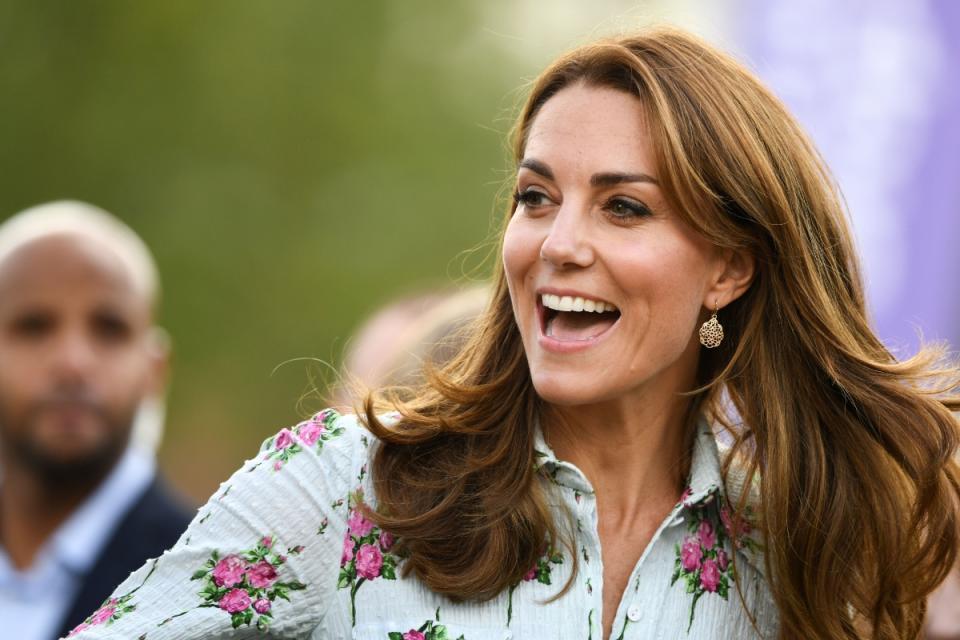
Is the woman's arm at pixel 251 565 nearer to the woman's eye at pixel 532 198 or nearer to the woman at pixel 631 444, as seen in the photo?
the woman at pixel 631 444

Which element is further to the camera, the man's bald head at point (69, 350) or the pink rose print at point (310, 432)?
the man's bald head at point (69, 350)

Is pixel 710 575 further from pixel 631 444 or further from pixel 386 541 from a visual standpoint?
pixel 386 541

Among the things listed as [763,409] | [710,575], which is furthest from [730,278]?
[710,575]

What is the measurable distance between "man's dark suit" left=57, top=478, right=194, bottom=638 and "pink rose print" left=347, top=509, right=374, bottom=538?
1.46m

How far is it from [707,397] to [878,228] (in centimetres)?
415

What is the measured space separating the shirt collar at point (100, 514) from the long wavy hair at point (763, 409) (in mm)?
1688

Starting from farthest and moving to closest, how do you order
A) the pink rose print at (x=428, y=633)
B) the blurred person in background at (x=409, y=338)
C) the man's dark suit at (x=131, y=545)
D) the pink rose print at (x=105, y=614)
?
the man's dark suit at (x=131, y=545)
the blurred person in background at (x=409, y=338)
the pink rose print at (x=428, y=633)
the pink rose print at (x=105, y=614)

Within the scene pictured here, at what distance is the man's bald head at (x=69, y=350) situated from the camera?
17.7 feet

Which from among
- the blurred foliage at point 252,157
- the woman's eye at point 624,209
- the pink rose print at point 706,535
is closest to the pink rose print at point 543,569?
the pink rose print at point 706,535

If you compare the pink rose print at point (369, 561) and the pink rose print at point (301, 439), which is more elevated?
the pink rose print at point (301, 439)

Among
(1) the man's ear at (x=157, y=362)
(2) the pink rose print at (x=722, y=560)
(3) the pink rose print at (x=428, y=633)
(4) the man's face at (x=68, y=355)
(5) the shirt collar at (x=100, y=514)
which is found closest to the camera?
(3) the pink rose print at (x=428, y=633)

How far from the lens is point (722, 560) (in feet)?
12.7

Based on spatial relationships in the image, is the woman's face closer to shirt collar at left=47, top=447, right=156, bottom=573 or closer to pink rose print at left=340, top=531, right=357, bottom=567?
pink rose print at left=340, top=531, right=357, bottom=567

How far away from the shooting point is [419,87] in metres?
17.5
